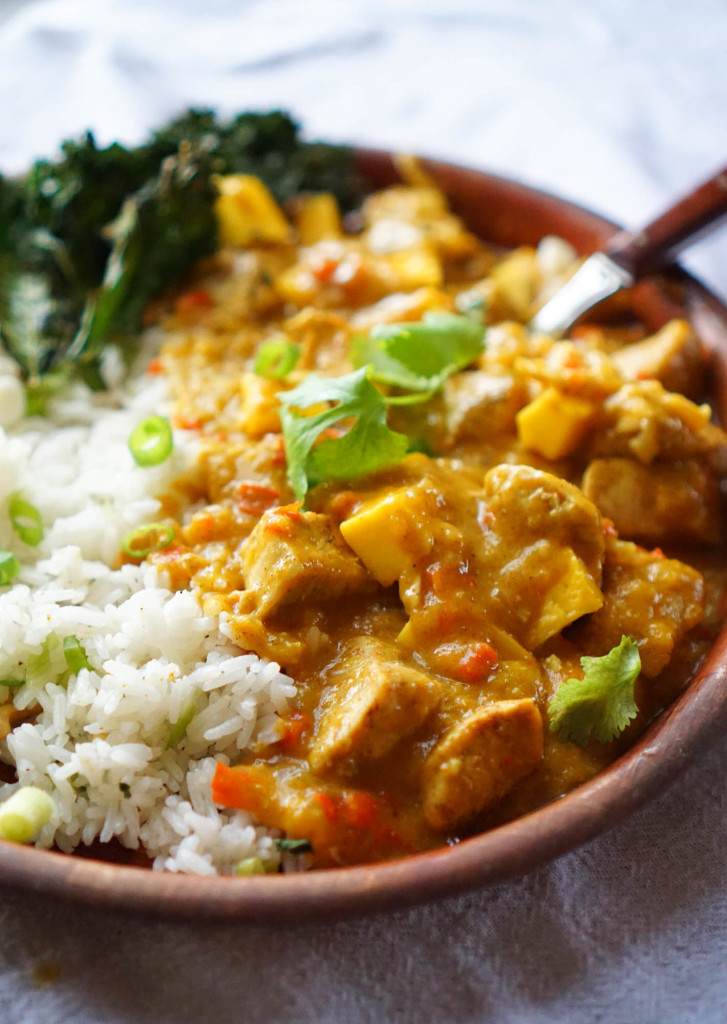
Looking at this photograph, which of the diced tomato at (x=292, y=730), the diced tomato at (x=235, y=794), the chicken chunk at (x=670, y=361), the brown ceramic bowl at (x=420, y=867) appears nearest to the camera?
the brown ceramic bowl at (x=420, y=867)

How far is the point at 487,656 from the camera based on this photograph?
8.98 ft

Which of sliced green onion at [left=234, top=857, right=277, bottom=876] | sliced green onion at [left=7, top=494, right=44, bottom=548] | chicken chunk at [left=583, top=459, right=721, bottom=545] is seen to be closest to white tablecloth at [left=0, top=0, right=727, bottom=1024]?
sliced green onion at [left=234, top=857, right=277, bottom=876]

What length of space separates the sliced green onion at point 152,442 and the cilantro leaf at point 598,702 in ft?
5.31

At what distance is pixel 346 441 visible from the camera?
308cm

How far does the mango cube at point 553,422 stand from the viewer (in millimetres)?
3316

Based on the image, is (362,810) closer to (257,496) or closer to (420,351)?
(257,496)

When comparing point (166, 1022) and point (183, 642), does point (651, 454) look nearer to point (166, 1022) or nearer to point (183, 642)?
point (183, 642)

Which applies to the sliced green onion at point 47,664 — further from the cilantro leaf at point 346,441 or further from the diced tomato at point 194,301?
the diced tomato at point 194,301

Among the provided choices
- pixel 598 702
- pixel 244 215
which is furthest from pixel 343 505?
pixel 244 215

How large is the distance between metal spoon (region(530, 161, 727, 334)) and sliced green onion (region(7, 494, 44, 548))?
227cm

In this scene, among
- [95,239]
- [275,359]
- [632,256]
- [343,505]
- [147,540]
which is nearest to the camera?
[343,505]

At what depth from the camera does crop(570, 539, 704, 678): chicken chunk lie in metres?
2.90

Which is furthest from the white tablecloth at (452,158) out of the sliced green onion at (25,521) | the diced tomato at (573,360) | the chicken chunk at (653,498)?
the diced tomato at (573,360)

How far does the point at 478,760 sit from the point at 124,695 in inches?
40.6
